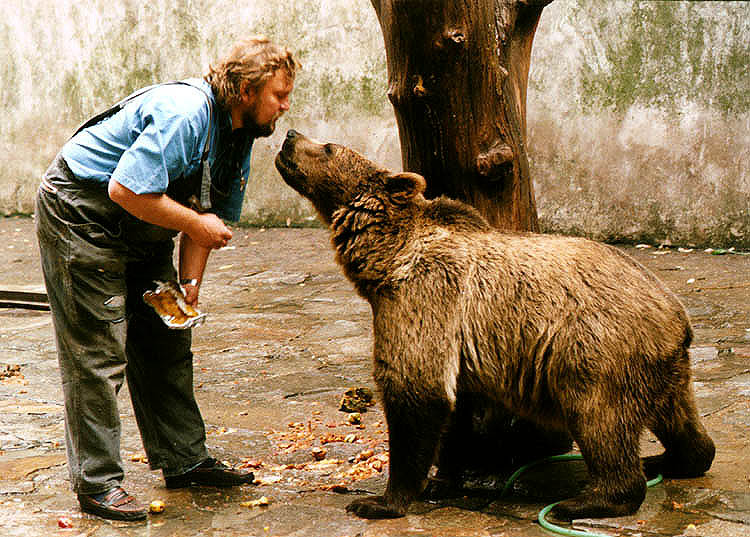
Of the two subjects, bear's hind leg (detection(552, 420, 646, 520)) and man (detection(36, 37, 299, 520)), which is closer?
bear's hind leg (detection(552, 420, 646, 520))

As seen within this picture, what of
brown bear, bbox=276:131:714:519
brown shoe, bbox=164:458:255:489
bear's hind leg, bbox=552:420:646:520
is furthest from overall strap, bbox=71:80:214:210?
bear's hind leg, bbox=552:420:646:520

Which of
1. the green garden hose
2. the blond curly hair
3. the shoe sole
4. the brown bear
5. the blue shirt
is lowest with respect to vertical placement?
the green garden hose

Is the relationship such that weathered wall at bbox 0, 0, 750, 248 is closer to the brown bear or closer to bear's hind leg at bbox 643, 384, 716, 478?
bear's hind leg at bbox 643, 384, 716, 478

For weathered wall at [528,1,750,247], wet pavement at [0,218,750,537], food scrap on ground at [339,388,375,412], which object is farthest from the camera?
weathered wall at [528,1,750,247]

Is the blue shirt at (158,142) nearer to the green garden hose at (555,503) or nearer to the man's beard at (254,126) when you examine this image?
the man's beard at (254,126)

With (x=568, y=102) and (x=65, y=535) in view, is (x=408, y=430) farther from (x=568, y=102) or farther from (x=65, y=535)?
(x=568, y=102)

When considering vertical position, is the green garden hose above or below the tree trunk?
below

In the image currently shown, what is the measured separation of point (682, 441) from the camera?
166 inches

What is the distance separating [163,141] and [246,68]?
500mm

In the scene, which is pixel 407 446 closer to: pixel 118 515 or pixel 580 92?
pixel 118 515

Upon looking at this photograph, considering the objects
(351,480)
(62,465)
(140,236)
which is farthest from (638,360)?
(62,465)

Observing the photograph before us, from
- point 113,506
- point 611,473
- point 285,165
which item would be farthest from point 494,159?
point 113,506

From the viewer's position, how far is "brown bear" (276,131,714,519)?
388 cm

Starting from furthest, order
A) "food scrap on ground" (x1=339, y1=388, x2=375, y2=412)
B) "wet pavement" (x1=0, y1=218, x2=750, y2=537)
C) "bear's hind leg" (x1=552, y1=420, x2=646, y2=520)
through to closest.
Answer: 1. "food scrap on ground" (x1=339, y1=388, x2=375, y2=412)
2. "wet pavement" (x1=0, y1=218, x2=750, y2=537)
3. "bear's hind leg" (x1=552, y1=420, x2=646, y2=520)
